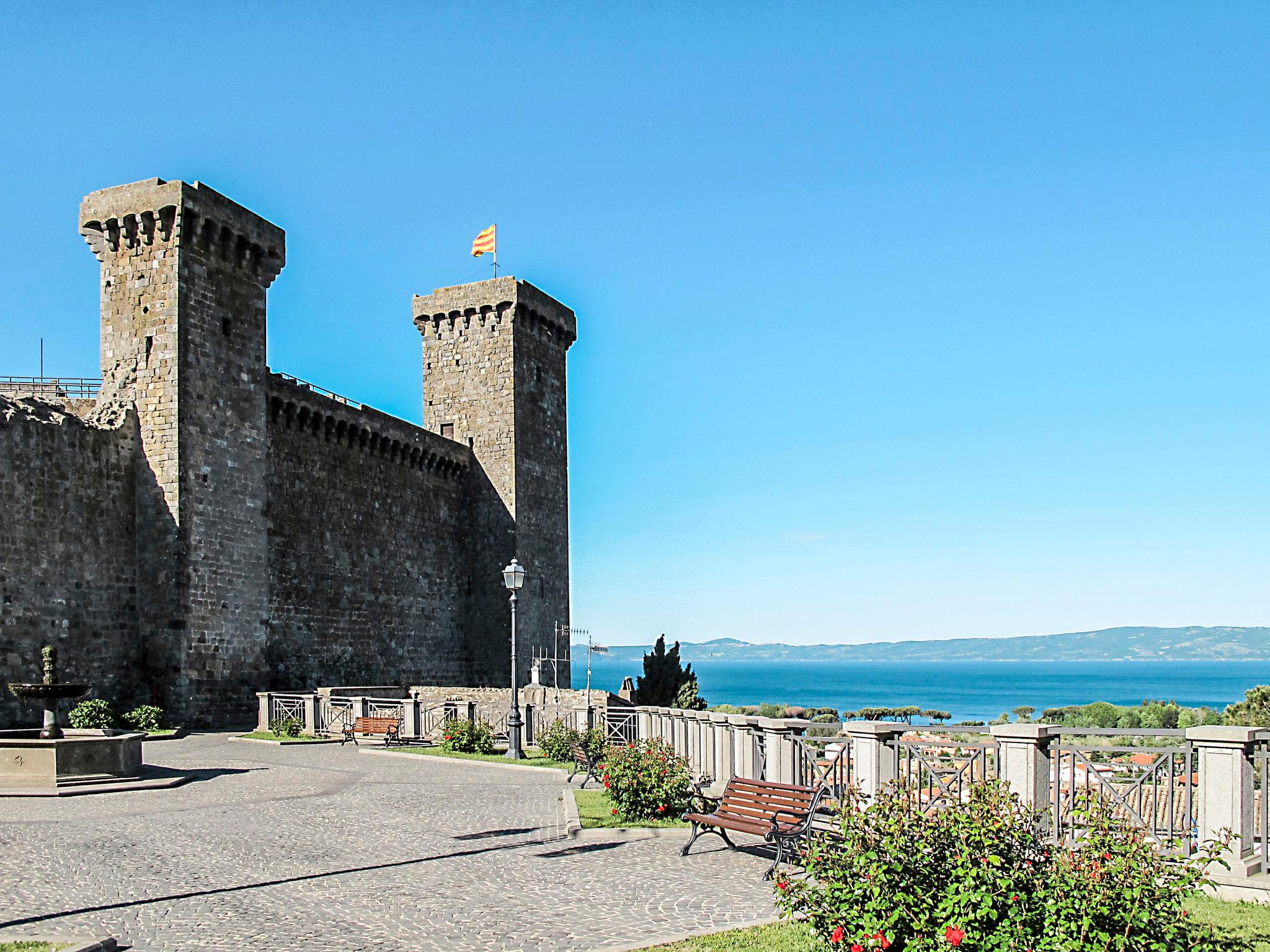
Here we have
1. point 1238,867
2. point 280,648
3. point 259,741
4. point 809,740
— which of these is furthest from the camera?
point 280,648

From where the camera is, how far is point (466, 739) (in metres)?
23.0

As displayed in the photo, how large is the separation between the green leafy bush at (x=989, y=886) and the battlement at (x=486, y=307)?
1461 inches

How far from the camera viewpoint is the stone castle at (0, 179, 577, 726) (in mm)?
26797

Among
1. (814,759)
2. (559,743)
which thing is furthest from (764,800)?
(559,743)

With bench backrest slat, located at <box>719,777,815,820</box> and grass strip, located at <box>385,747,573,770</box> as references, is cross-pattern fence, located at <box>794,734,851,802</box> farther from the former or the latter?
grass strip, located at <box>385,747,573,770</box>

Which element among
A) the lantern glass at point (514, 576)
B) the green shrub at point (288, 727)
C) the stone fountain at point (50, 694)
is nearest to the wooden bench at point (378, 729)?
the green shrub at point (288, 727)

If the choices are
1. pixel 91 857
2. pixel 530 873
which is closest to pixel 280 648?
pixel 91 857

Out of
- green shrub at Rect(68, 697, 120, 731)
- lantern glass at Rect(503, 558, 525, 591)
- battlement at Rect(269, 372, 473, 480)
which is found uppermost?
battlement at Rect(269, 372, 473, 480)

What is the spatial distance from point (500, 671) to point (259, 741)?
679 inches

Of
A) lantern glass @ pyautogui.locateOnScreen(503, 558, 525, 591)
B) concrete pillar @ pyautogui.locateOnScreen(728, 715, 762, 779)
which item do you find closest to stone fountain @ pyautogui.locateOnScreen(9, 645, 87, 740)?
lantern glass @ pyautogui.locateOnScreen(503, 558, 525, 591)

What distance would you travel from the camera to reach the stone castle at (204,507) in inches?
1055

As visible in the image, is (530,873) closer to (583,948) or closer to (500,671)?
(583,948)

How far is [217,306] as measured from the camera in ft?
98.9

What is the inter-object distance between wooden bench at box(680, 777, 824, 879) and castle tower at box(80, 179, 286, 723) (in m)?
20.3
